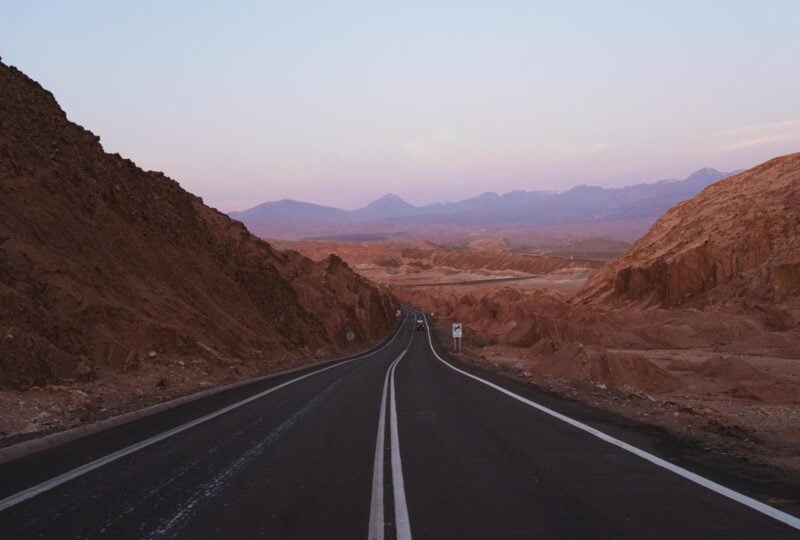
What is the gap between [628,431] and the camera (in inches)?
401

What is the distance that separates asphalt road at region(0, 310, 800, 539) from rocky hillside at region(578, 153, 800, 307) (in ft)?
154

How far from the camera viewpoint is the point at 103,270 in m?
22.8

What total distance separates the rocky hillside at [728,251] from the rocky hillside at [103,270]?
36168mm

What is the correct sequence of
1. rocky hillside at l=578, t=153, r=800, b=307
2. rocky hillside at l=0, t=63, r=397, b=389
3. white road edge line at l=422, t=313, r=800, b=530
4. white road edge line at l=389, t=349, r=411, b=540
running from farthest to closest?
rocky hillside at l=578, t=153, r=800, b=307, rocky hillside at l=0, t=63, r=397, b=389, white road edge line at l=422, t=313, r=800, b=530, white road edge line at l=389, t=349, r=411, b=540

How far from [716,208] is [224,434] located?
69.2m

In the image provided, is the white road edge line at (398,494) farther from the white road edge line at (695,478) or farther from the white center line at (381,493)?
the white road edge line at (695,478)

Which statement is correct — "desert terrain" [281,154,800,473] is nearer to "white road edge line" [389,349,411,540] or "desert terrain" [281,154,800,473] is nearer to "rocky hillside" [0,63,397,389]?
"white road edge line" [389,349,411,540]

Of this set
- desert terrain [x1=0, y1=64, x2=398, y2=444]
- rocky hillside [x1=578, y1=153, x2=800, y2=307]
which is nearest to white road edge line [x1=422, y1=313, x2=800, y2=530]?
desert terrain [x1=0, y1=64, x2=398, y2=444]

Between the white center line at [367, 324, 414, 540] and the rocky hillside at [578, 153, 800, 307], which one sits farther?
the rocky hillside at [578, 153, 800, 307]

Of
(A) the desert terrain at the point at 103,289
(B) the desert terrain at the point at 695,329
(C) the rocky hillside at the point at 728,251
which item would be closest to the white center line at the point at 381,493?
(B) the desert terrain at the point at 695,329

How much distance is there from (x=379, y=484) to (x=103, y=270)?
19003 mm

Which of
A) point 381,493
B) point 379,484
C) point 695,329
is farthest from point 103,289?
point 695,329

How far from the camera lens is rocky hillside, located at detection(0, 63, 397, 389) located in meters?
16.2

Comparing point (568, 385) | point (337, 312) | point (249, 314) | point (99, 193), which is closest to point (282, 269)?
point (337, 312)
